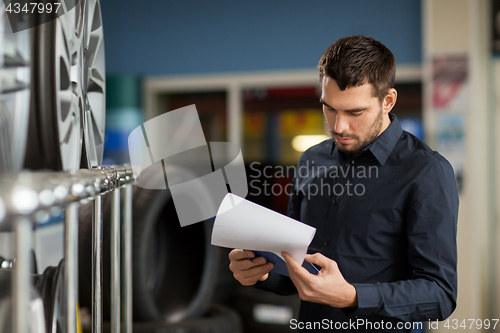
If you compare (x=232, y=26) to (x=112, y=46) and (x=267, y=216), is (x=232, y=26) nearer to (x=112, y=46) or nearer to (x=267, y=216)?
(x=112, y=46)

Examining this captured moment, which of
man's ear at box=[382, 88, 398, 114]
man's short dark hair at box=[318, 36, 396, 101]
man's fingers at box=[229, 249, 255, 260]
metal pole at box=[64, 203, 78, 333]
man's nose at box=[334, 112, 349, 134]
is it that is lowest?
man's fingers at box=[229, 249, 255, 260]

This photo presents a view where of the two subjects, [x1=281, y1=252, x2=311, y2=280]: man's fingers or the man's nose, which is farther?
the man's nose

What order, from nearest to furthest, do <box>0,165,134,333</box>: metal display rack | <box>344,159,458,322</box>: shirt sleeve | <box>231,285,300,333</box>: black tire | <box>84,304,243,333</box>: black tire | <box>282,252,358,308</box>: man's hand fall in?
<box>0,165,134,333</box>: metal display rack
<box>282,252,358,308</box>: man's hand
<box>344,159,458,322</box>: shirt sleeve
<box>84,304,243,333</box>: black tire
<box>231,285,300,333</box>: black tire

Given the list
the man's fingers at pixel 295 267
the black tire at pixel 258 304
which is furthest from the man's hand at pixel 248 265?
the black tire at pixel 258 304

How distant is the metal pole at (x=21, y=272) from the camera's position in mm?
362

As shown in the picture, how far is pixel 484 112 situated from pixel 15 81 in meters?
3.16

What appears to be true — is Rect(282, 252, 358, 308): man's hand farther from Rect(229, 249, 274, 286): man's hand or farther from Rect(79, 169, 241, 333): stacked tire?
Rect(79, 169, 241, 333): stacked tire

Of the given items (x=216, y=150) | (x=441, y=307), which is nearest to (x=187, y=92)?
(x=216, y=150)

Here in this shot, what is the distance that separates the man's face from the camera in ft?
3.05

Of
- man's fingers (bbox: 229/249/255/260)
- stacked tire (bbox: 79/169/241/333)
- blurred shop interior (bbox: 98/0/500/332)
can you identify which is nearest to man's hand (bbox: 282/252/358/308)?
man's fingers (bbox: 229/249/255/260)

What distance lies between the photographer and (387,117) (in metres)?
1.07

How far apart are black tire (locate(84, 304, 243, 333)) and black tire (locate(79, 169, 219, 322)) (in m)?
0.03

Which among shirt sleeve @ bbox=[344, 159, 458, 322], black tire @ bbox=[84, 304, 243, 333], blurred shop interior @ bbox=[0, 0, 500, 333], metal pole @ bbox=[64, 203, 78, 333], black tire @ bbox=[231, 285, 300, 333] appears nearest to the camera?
metal pole @ bbox=[64, 203, 78, 333]

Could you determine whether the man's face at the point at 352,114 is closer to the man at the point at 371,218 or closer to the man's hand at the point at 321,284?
the man at the point at 371,218
